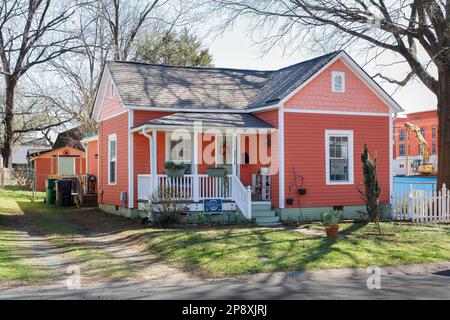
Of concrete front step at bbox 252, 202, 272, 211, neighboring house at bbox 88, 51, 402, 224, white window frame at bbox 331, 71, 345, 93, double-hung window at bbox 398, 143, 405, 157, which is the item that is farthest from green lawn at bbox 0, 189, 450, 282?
double-hung window at bbox 398, 143, 405, 157

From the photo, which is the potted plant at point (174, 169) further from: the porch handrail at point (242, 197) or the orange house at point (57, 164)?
the orange house at point (57, 164)

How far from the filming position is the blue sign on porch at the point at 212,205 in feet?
59.3

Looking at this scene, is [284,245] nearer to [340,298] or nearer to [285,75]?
[340,298]

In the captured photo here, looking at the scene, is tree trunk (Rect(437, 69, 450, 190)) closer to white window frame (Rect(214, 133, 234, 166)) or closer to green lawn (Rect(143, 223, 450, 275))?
green lawn (Rect(143, 223, 450, 275))

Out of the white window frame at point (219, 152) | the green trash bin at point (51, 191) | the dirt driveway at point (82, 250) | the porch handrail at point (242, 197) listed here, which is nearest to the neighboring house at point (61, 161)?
the green trash bin at point (51, 191)

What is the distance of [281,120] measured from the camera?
1917cm

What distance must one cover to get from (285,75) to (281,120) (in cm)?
391

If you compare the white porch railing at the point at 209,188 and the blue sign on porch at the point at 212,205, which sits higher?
the white porch railing at the point at 209,188

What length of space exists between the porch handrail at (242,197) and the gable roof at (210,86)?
306 centimetres

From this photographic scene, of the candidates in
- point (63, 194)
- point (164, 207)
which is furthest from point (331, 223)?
point (63, 194)

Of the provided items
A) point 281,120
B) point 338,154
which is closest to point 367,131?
point 338,154

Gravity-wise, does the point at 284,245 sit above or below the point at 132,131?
below

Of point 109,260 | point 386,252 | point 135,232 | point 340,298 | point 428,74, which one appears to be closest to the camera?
point 340,298

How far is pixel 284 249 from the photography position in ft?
43.4
